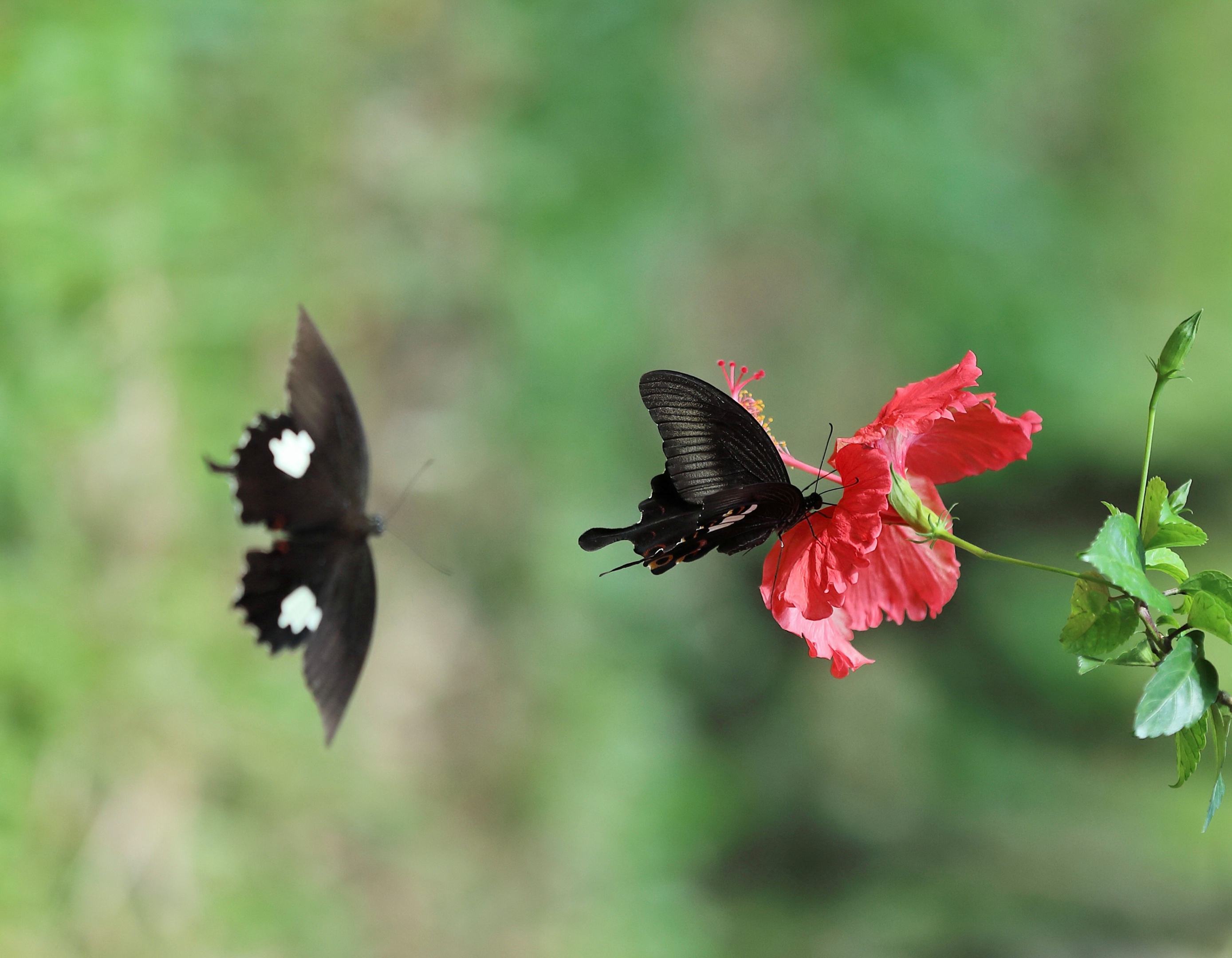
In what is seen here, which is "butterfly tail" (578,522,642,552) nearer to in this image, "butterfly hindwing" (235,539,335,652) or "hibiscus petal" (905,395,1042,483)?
"hibiscus petal" (905,395,1042,483)

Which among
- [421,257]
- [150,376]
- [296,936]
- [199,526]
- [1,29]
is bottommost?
[296,936]

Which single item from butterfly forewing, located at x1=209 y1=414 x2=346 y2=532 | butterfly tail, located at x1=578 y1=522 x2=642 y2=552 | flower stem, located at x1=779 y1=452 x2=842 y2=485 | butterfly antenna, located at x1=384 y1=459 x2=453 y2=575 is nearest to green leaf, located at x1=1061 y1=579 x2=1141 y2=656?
flower stem, located at x1=779 y1=452 x2=842 y2=485

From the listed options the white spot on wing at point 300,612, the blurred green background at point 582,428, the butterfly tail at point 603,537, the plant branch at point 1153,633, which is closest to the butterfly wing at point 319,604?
the white spot on wing at point 300,612

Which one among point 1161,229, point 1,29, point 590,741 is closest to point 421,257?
point 1,29

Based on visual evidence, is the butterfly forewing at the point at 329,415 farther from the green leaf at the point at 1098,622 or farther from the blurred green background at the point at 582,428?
the blurred green background at the point at 582,428

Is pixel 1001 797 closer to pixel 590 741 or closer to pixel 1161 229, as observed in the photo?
pixel 590 741

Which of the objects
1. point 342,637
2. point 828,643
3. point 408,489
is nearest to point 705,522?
point 828,643
